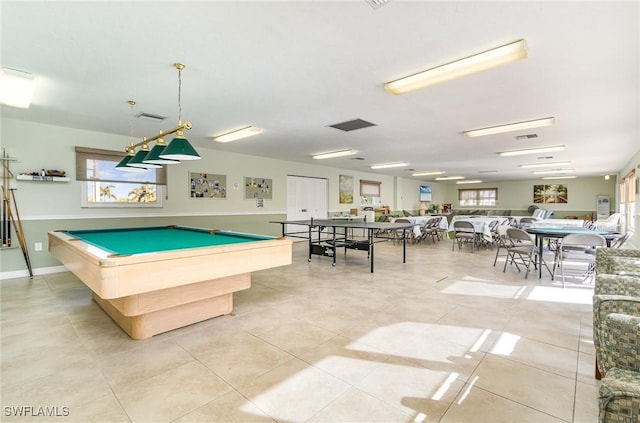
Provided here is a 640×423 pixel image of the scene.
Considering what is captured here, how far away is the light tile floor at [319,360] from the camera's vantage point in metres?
1.77

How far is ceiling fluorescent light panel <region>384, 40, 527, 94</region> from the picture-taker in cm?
254

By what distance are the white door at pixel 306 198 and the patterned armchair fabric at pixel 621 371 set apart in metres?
8.18

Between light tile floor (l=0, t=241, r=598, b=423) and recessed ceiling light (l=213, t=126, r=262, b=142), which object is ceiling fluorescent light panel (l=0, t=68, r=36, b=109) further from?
recessed ceiling light (l=213, t=126, r=262, b=142)

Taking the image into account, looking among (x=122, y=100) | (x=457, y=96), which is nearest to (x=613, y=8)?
(x=457, y=96)

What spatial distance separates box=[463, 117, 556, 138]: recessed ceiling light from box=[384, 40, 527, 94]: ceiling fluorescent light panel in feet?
8.79

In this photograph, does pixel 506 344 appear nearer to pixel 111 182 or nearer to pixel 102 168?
pixel 111 182

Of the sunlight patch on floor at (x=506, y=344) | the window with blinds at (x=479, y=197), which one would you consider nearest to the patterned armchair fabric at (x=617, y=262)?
the sunlight patch on floor at (x=506, y=344)

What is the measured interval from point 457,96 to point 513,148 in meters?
4.32

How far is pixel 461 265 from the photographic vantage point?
585 cm

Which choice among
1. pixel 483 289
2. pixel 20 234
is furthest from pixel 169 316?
pixel 20 234

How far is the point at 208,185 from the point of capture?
7168 millimetres

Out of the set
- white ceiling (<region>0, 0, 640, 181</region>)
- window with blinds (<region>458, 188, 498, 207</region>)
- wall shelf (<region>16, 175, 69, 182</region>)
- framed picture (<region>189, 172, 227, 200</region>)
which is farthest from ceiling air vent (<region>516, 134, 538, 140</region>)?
window with blinds (<region>458, 188, 498, 207</region>)

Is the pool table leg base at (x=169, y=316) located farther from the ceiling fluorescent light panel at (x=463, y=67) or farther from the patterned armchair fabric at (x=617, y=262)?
the patterned armchair fabric at (x=617, y=262)

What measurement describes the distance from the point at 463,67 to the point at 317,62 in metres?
1.39
